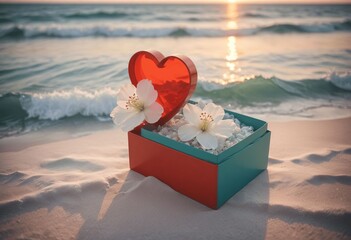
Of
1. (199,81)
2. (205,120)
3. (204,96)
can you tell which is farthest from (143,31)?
(205,120)

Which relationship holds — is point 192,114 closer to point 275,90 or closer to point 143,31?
point 275,90

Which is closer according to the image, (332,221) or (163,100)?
(332,221)

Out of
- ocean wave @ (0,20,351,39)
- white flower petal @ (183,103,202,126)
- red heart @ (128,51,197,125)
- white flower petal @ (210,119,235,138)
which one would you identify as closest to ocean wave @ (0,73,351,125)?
red heart @ (128,51,197,125)

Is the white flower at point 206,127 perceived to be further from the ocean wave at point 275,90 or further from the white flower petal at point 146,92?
the ocean wave at point 275,90

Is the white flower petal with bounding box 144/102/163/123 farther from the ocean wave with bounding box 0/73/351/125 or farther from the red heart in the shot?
the ocean wave with bounding box 0/73/351/125

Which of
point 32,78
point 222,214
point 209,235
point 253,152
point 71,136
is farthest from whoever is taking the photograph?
point 32,78

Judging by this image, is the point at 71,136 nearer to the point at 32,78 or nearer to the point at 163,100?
the point at 163,100

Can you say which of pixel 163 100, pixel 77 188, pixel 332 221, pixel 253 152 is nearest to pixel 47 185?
pixel 77 188
